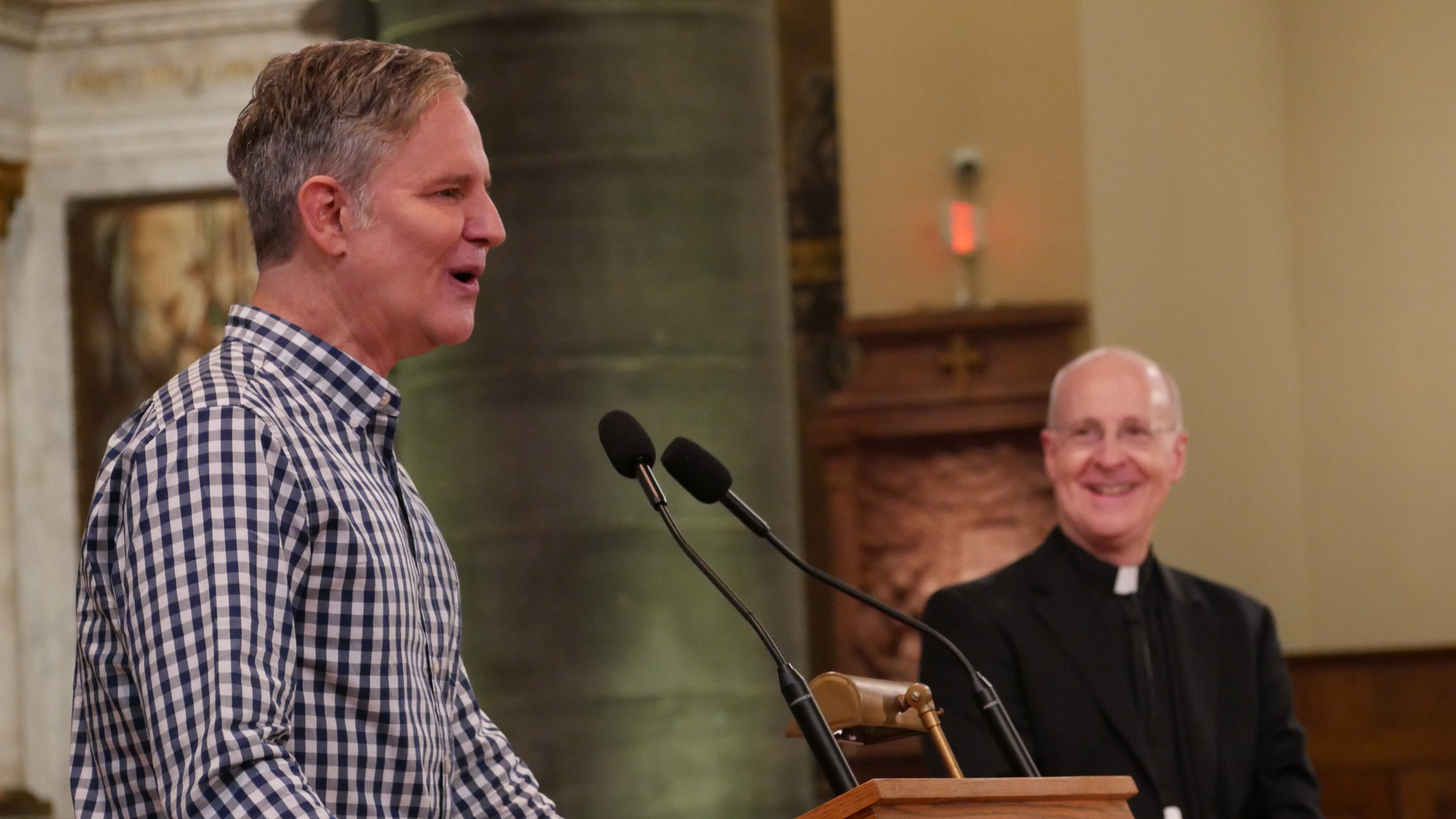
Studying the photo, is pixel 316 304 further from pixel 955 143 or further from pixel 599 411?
pixel 955 143

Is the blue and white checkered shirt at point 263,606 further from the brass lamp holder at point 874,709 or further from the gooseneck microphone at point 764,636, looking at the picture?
the brass lamp holder at point 874,709

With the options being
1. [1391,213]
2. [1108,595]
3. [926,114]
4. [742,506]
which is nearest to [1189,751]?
[1108,595]

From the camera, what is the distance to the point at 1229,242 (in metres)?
11.3

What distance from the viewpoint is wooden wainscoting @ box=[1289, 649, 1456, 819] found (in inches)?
337

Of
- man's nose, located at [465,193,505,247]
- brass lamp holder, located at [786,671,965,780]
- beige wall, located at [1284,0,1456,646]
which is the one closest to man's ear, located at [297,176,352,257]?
man's nose, located at [465,193,505,247]

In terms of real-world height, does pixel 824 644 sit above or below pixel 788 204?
below

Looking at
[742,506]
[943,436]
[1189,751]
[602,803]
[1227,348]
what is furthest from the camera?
[1227,348]

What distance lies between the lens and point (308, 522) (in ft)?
5.84

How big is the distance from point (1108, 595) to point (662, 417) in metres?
1.72

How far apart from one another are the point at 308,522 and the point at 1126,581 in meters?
2.43

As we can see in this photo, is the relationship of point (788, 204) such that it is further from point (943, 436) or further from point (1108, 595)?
point (1108, 595)

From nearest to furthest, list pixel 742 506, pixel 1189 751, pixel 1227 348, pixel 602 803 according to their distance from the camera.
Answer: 1. pixel 742 506
2. pixel 1189 751
3. pixel 602 803
4. pixel 1227 348

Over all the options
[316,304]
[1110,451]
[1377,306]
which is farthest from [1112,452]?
[1377,306]

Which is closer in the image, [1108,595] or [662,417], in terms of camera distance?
[1108,595]
